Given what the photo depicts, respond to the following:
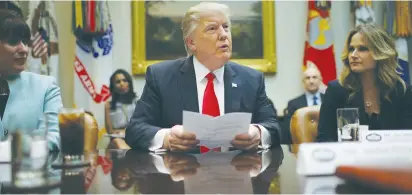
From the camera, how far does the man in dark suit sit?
1933mm

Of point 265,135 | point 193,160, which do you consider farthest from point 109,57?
point 193,160

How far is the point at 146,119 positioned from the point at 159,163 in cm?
66

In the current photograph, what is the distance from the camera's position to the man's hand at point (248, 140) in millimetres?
1545

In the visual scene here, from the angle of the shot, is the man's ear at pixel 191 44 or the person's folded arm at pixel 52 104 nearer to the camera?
the person's folded arm at pixel 52 104

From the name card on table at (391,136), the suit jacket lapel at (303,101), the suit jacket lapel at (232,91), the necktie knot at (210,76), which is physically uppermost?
the necktie knot at (210,76)

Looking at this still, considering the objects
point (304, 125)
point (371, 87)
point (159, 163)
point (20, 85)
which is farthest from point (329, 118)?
point (20, 85)

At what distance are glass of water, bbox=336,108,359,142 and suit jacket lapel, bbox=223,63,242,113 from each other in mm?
469

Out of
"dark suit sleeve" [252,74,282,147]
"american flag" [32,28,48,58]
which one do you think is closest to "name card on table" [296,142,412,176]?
"dark suit sleeve" [252,74,282,147]

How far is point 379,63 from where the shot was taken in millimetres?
2389

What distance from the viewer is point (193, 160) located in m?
1.32

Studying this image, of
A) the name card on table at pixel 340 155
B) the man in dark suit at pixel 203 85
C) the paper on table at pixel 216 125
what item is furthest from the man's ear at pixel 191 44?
the name card on table at pixel 340 155

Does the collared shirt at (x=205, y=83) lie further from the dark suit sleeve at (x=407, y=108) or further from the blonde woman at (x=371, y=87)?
the dark suit sleeve at (x=407, y=108)

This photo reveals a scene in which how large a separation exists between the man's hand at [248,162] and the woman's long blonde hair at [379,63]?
110cm

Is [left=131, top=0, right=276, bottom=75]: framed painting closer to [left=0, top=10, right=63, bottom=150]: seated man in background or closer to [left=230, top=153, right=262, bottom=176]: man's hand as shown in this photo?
[left=0, top=10, right=63, bottom=150]: seated man in background
